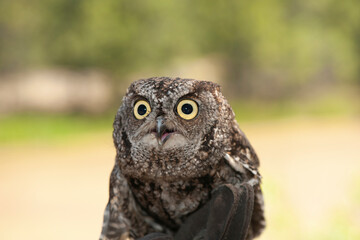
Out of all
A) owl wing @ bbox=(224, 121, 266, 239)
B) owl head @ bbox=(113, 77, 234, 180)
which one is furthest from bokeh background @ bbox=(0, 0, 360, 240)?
owl head @ bbox=(113, 77, 234, 180)

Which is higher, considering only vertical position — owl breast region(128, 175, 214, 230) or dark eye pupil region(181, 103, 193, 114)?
dark eye pupil region(181, 103, 193, 114)

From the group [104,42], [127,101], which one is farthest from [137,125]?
[104,42]

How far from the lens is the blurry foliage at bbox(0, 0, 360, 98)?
1388 cm

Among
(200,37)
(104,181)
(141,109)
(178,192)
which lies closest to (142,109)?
(141,109)

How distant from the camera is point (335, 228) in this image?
14.2 feet

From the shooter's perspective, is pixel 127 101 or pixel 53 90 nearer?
pixel 127 101

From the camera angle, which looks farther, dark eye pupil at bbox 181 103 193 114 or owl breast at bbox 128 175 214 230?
owl breast at bbox 128 175 214 230

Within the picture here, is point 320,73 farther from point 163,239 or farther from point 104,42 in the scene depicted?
point 163,239

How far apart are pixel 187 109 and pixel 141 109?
0.23 metres

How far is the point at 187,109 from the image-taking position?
6.84ft

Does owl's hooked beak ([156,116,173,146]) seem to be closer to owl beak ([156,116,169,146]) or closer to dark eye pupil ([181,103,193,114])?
owl beak ([156,116,169,146])

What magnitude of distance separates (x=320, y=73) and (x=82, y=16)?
38.5ft

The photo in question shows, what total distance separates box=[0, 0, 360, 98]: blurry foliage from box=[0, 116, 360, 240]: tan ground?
2.94m

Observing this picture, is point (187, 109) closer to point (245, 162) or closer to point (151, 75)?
point (245, 162)
